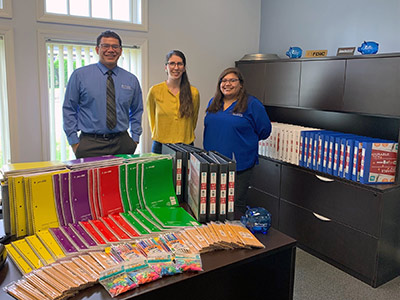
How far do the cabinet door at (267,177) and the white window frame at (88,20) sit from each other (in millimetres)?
1739

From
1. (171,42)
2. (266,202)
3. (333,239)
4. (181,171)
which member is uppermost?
(171,42)

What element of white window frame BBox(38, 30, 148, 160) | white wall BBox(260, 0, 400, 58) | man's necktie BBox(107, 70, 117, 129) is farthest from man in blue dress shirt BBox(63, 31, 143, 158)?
white wall BBox(260, 0, 400, 58)

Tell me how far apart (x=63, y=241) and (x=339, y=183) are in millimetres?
2170

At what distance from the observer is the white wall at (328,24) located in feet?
9.95

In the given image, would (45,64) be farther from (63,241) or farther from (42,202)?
(63,241)

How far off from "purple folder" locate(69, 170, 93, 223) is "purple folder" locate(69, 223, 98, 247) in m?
0.05

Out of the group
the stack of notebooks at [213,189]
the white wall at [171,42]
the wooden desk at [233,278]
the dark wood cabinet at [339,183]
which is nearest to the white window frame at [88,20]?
the white wall at [171,42]

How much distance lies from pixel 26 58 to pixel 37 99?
Result: 1.13 feet

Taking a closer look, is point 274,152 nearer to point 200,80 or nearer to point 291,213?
point 291,213

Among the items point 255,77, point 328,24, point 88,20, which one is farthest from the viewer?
point 255,77

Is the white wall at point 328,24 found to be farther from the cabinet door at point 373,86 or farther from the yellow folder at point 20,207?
the yellow folder at point 20,207

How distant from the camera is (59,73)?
10.8 feet

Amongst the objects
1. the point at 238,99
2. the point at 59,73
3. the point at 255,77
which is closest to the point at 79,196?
the point at 238,99

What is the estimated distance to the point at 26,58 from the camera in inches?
122
